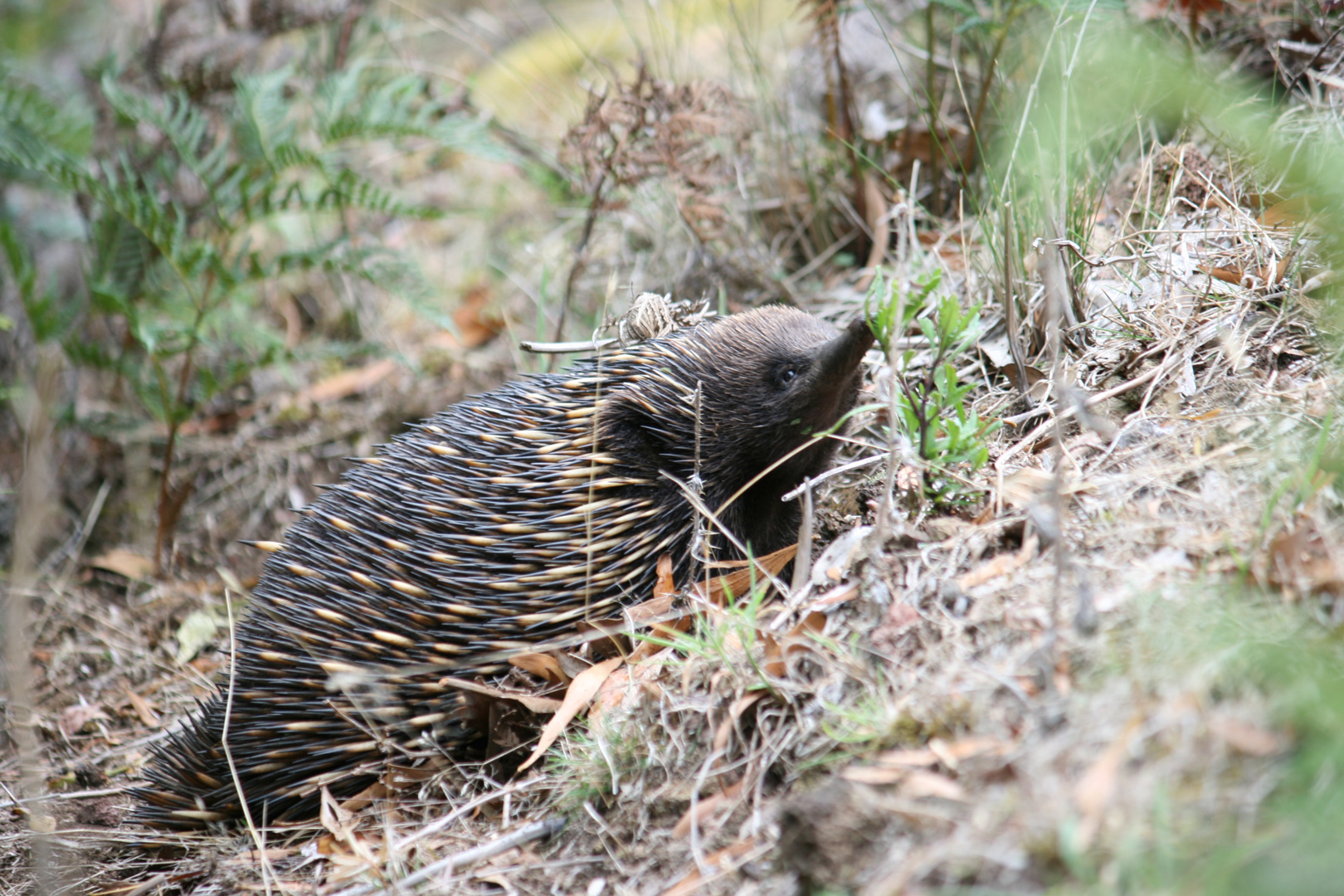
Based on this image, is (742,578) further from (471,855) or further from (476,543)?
(471,855)

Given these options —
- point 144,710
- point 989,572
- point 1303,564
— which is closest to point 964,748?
point 989,572

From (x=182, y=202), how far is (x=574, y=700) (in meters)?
3.25

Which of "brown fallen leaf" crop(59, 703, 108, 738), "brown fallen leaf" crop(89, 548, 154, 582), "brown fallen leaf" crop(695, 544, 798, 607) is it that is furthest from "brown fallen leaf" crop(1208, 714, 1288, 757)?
"brown fallen leaf" crop(89, 548, 154, 582)

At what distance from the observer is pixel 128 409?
187 inches

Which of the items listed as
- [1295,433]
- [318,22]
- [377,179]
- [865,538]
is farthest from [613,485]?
[377,179]

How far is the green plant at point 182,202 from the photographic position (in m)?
4.01

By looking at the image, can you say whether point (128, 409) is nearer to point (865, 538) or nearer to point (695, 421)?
point (695, 421)

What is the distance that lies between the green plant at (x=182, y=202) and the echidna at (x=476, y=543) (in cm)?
151

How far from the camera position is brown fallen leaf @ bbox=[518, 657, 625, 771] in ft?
8.41

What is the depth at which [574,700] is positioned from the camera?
2.63 metres

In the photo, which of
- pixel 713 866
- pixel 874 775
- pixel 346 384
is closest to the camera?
pixel 874 775

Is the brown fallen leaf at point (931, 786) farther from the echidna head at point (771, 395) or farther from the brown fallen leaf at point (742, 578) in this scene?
the echidna head at point (771, 395)

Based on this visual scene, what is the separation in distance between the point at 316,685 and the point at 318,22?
331 centimetres

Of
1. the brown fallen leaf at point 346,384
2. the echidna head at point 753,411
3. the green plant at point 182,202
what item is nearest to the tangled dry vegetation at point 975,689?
the echidna head at point 753,411
